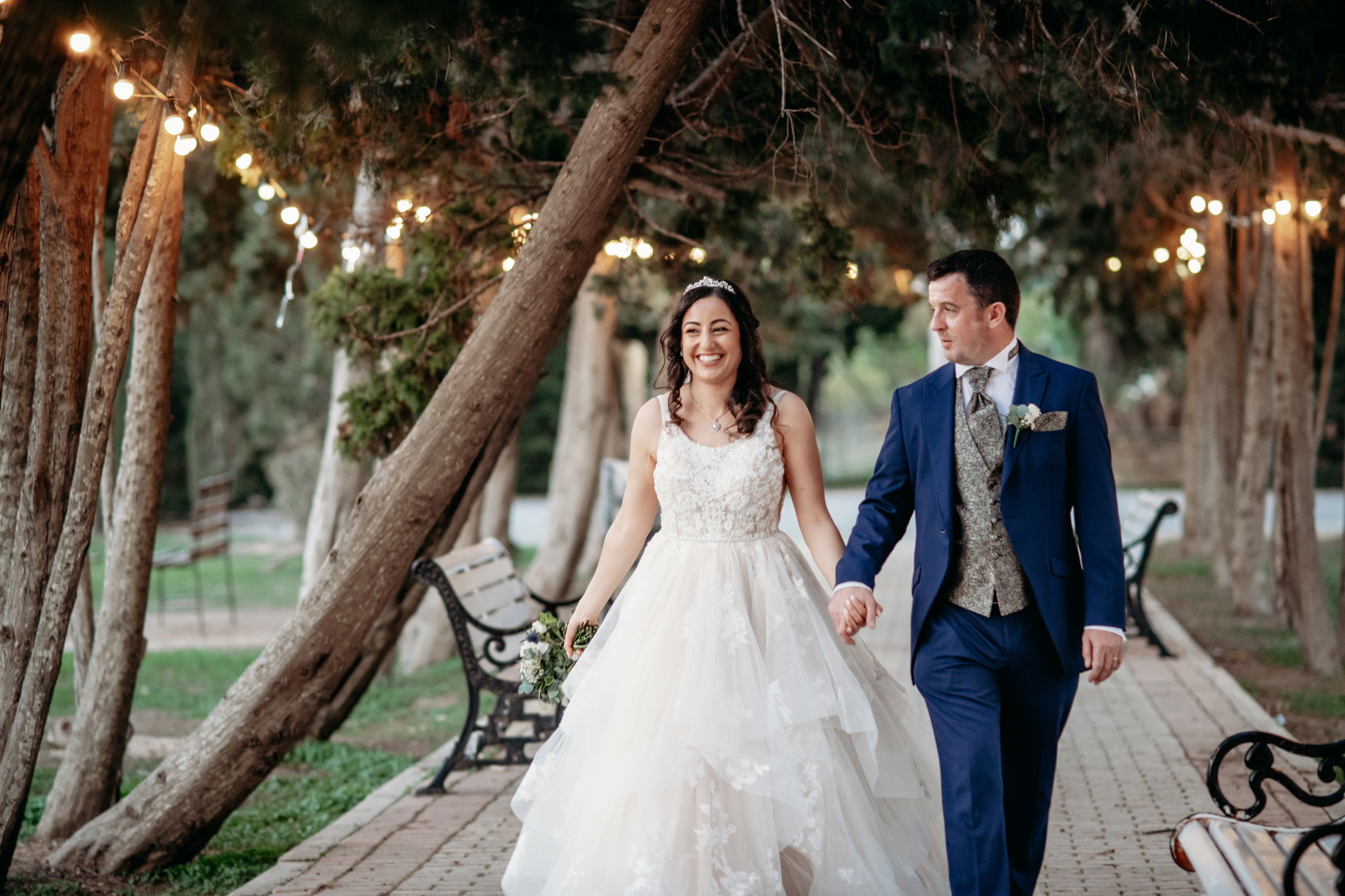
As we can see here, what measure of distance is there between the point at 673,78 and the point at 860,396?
57.4 metres

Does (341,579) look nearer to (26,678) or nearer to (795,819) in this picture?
(26,678)

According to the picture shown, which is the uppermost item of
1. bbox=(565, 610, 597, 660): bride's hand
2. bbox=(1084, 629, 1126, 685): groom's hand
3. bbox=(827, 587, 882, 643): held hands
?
bbox=(827, 587, 882, 643): held hands

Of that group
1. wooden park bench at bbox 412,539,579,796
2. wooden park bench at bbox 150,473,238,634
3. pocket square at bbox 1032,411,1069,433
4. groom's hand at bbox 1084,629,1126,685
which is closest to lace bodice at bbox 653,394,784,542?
pocket square at bbox 1032,411,1069,433

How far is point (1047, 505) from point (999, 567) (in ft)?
0.77

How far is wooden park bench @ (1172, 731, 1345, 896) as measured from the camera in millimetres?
3049

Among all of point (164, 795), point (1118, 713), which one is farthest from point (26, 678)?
point (1118, 713)

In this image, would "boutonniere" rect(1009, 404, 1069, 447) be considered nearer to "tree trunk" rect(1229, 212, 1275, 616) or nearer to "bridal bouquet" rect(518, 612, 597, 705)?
"bridal bouquet" rect(518, 612, 597, 705)

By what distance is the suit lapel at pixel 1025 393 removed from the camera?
381cm

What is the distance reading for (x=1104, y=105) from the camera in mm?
6000

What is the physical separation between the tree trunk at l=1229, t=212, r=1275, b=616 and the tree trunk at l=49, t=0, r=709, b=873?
292 inches

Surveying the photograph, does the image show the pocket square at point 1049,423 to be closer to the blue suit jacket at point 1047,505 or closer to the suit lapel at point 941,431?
the blue suit jacket at point 1047,505

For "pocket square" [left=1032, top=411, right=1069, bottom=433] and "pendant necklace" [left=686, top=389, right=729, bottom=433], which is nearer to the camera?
"pocket square" [left=1032, top=411, right=1069, bottom=433]

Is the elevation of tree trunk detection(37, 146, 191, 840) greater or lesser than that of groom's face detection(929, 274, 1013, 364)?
lesser

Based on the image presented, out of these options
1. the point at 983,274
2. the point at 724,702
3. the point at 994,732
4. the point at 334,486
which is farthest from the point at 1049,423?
the point at 334,486
